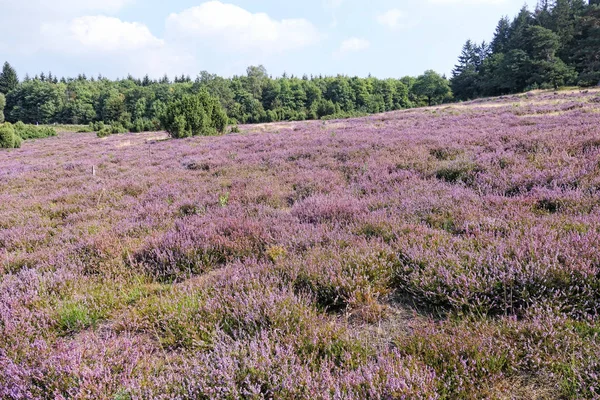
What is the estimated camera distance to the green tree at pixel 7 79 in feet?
370

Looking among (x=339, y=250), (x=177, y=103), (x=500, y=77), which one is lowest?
(x=339, y=250)

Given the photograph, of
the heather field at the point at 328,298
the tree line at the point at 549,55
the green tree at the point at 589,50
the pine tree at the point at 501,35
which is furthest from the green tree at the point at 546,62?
the heather field at the point at 328,298

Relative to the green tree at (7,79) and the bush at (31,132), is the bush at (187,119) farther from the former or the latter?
the green tree at (7,79)

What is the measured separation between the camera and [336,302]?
2934mm

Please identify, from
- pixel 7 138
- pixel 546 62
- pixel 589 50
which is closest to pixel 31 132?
pixel 7 138

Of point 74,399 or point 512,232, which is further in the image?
point 512,232

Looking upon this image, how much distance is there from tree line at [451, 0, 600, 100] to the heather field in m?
58.0

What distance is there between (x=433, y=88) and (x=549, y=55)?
37.1 meters

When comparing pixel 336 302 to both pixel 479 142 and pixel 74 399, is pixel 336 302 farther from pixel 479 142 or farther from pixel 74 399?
pixel 479 142

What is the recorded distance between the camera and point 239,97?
322 feet

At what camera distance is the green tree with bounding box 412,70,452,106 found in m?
88.2

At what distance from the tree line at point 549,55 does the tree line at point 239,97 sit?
812 inches

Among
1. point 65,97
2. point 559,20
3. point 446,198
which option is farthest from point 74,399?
point 65,97

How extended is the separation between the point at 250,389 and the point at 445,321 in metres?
1.49
